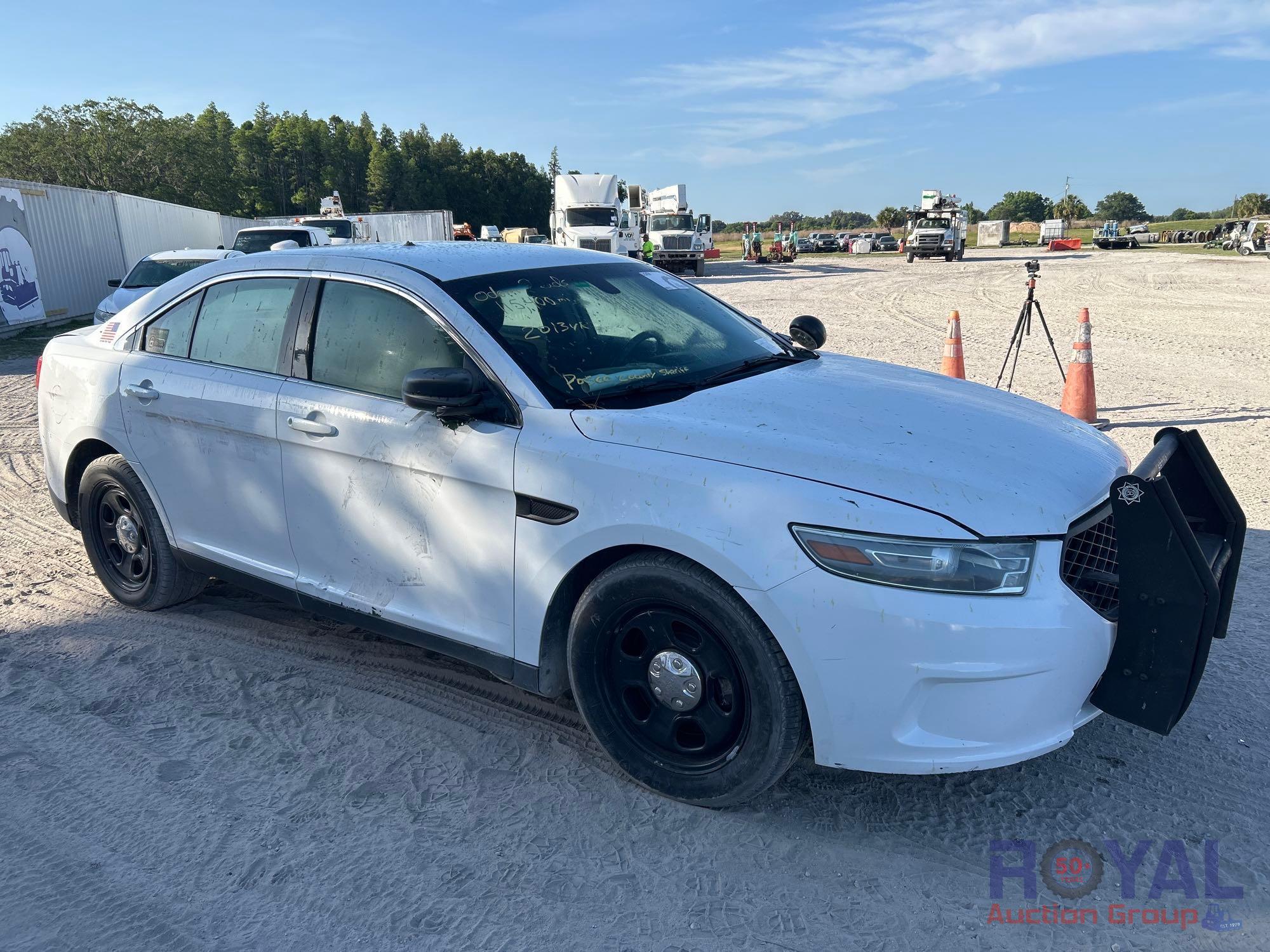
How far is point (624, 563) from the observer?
116 inches

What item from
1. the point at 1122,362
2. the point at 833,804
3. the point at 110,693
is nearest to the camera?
the point at 833,804

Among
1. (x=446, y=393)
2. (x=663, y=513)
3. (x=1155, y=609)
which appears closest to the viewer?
(x=1155, y=609)

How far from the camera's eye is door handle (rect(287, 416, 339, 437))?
361cm

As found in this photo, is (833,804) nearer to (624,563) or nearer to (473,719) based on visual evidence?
(624,563)

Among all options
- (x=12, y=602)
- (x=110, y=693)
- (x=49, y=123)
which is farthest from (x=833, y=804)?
(x=49, y=123)


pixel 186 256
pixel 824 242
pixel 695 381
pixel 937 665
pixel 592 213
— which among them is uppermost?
pixel 592 213

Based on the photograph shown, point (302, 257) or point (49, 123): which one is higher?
point (49, 123)

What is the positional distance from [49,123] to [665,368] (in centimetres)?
9451

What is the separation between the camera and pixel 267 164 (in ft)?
315

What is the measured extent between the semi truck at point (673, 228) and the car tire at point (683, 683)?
3457 centimetres

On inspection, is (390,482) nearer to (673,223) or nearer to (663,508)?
(663,508)

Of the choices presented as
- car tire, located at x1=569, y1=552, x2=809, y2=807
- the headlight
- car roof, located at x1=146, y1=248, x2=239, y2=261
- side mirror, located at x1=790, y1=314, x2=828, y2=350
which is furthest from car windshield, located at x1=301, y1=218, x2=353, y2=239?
the headlight

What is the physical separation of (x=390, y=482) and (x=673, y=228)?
38263 mm

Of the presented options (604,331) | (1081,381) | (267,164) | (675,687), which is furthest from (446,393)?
(267,164)
